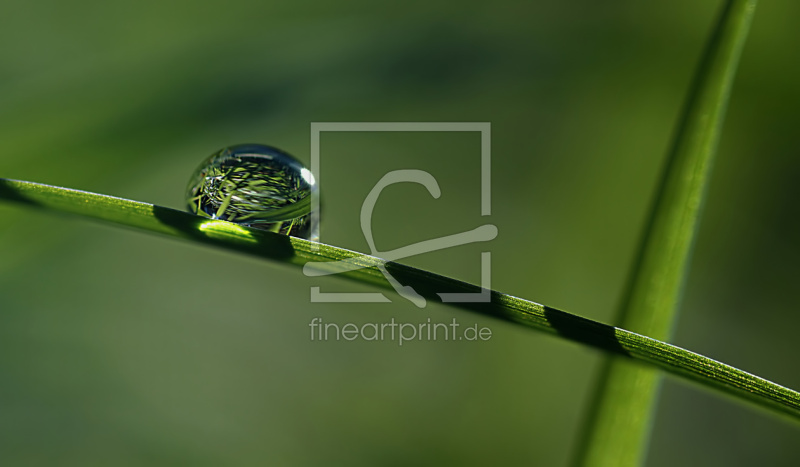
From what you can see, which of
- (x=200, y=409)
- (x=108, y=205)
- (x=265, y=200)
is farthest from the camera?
(x=200, y=409)

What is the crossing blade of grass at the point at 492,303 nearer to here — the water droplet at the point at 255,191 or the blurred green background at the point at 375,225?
the water droplet at the point at 255,191

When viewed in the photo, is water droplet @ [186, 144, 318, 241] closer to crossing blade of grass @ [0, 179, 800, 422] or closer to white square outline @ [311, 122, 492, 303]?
crossing blade of grass @ [0, 179, 800, 422]

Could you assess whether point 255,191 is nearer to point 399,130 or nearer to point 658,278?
point 658,278

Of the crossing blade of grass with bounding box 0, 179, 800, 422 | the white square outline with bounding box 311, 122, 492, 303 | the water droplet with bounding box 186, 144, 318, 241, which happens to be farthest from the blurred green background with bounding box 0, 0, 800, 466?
the crossing blade of grass with bounding box 0, 179, 800, 422

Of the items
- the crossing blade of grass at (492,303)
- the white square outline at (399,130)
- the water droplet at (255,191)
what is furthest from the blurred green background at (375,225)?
the crossing blade of grass at (492,303)

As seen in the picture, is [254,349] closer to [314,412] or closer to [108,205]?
[314,412]

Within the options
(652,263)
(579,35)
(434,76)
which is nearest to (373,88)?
(434,76)
